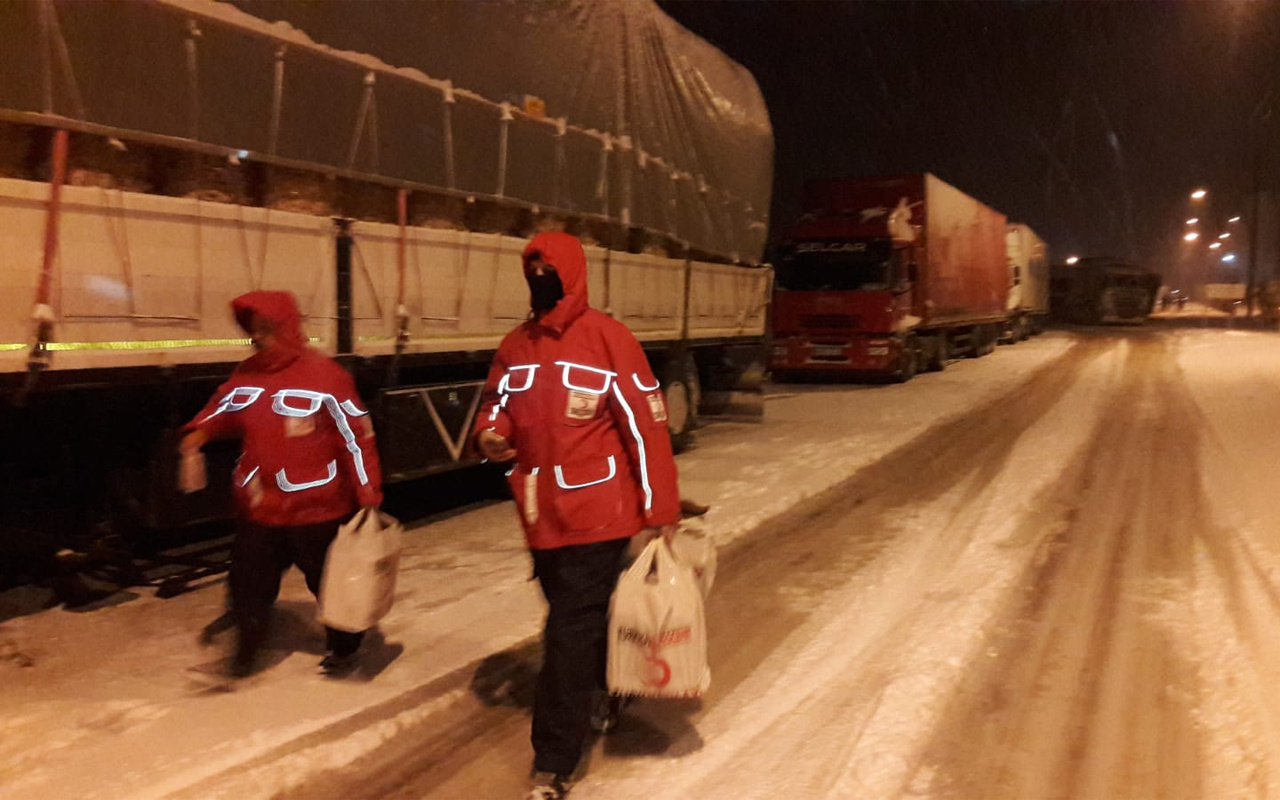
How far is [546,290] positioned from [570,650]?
1223 mm

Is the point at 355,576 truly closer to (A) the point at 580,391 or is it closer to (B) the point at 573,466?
(B) the point at 573,466

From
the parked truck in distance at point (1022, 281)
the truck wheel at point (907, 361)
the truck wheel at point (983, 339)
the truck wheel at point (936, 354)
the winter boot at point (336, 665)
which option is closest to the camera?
the winter boot at point (336, 665)

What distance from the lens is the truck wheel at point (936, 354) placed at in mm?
22391

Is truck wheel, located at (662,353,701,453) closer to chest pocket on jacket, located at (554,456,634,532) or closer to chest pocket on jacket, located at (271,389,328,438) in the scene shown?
chest pocket on jacket, located at (271,389,328,438)

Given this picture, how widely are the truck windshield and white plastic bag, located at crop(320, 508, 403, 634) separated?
16016 millimetres

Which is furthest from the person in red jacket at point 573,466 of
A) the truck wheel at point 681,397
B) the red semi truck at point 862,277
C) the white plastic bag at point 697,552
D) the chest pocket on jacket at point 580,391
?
the red semi truck at point 862,277

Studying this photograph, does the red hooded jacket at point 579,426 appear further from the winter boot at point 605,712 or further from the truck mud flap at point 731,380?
the truck mud flap at point 731,380

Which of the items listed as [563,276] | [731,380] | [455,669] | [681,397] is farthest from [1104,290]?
[563,276]

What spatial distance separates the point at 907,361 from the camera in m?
20.3

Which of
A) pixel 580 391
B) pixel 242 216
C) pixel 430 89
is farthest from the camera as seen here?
pixel 430 89

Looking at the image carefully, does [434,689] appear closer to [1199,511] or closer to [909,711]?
[909,711]

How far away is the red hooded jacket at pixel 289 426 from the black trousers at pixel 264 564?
2.5 inches

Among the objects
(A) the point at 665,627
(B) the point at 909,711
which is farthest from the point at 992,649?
(A) the point at 665,627

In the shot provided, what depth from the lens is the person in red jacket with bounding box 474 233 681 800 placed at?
3383mm
